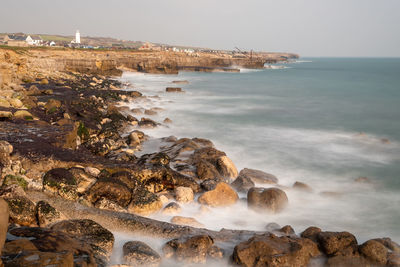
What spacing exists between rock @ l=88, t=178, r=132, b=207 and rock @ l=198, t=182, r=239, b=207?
7.23 ft

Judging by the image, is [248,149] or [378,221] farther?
[248,149]

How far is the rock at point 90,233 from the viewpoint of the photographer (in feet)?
19.1

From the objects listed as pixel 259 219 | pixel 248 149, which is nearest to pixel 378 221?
pixel 259 219

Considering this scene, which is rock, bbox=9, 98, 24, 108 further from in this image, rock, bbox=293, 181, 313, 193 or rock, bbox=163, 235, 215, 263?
rock, bbox=293, 181, 313, 193

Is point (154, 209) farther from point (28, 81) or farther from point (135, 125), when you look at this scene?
point (28, 81)

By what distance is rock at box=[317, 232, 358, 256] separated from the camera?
6371 mm

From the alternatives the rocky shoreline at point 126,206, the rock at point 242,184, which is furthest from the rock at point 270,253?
the rock at point 242,184

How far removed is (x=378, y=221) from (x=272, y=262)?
5.05m

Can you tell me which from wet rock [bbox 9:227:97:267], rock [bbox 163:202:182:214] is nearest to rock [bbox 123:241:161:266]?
wet rock [bbox 9:227:97:267]

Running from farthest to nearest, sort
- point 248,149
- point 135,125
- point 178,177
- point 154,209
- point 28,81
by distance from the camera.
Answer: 1. point 28,81
2. point 135,125
3. point 248,149
4. point 178,177
5. point 154,209

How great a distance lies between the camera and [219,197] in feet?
30.3

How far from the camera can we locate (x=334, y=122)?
23250 mm

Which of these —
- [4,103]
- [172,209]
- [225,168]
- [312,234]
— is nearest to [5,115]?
[4,103]

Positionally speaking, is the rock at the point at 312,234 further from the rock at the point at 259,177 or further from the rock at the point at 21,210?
the rock at the point at 21,210
